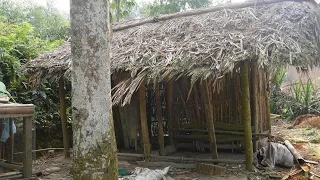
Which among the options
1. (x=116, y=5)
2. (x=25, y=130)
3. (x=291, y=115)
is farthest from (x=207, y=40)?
(x=291, y=115)

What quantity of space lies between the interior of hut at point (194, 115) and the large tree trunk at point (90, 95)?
3.14 m

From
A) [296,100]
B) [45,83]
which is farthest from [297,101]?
[45,83]

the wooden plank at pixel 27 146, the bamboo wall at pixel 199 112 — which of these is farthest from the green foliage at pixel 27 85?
the wooden plank at pixel 27 146

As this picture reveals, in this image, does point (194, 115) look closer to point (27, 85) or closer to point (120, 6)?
point (120, 6)

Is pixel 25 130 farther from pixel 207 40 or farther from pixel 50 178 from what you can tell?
pixel 207 40

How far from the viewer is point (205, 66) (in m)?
4.68

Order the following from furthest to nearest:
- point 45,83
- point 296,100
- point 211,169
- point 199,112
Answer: point 296,100
point 45,83
point 199,112
point 211,169

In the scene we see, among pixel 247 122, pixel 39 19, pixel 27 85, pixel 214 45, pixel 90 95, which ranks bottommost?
pixel 247 122

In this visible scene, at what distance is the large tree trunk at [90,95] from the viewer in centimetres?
264

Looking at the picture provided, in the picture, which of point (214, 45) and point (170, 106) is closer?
point (214, 45)

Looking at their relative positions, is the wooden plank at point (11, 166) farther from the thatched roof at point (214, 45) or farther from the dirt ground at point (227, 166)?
the thatched roof at point (214, 45)

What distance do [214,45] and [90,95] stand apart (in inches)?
115

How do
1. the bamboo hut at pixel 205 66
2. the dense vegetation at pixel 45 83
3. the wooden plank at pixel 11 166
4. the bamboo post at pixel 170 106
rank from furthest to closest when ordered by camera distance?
the dense vegetation at pixel 45 83
the bamboo post at pixel 170 106
the wooden plank at pixel 11 166
the bamboo hut at pixel 205 66

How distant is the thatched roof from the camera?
14.9 ft
